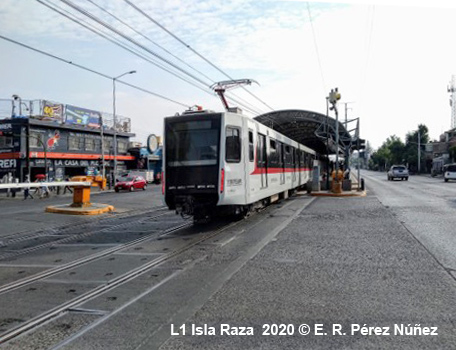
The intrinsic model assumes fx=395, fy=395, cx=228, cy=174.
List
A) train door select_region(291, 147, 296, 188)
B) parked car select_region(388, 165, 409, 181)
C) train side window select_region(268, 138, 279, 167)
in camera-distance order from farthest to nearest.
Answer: parked car select_region(388, 165, 409, 181), train door select_region(291, 147, 296, 188), train side window select_region(268, 138, 279, 167)

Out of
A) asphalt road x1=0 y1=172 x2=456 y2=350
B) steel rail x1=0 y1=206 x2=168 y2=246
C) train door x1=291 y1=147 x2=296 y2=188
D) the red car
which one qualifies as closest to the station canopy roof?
train door x1=291 y1=147 x2=296 y2=188

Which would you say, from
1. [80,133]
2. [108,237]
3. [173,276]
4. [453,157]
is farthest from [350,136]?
[453,157]

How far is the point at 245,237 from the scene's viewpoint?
917cm

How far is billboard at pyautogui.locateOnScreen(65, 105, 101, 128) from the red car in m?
12.7

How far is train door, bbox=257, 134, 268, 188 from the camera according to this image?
12.8 metres

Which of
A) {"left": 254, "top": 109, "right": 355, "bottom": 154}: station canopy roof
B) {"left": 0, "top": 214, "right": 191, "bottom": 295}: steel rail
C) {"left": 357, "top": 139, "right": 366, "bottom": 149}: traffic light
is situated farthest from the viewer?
{"left": 357, "top": 139, "right": 366, "bottom": 149}: traffic light

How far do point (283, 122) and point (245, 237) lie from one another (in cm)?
1931

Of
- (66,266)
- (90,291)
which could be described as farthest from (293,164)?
(90,291)

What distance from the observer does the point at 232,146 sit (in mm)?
10547

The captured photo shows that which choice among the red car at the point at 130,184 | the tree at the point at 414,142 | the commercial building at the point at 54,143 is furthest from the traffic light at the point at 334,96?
the tree at the point at 414,142

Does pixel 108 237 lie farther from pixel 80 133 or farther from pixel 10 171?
pixel 80 133

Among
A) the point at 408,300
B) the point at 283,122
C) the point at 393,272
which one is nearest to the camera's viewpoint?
the point at 408,300

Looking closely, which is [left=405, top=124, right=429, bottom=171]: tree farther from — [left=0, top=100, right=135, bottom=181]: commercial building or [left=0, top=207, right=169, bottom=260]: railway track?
[left=0, top=207, right=169, bottom=260]: railway track

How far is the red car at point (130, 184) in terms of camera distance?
1313 inches
